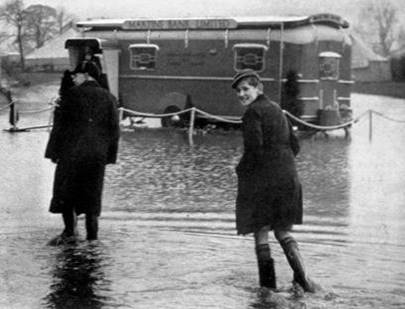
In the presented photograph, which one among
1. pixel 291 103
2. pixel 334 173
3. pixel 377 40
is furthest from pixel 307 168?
pixel 377 40

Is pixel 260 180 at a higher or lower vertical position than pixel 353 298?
higher

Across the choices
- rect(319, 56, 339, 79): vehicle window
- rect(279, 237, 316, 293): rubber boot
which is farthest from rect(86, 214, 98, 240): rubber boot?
rect(319, 56, 339, 79): vehicle window

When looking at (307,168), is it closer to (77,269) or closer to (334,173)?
(334,173)

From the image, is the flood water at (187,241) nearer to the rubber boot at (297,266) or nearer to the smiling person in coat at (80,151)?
the rubber boot at (297,266)

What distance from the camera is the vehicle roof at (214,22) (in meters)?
24.7

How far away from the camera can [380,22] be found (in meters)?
72.9

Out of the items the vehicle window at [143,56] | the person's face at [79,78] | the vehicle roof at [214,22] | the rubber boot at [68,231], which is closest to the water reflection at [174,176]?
the rubber boot at [68,231]

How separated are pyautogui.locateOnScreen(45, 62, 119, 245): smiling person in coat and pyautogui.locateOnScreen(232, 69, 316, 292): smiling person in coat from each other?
6.90 ft

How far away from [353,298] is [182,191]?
6363 mm

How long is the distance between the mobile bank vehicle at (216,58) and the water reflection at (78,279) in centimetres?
1720

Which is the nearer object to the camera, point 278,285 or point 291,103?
point 278,285

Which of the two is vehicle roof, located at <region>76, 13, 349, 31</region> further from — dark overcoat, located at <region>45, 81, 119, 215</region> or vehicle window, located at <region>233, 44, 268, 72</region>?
dark overcoat, located at <region>45, 81, 119, 215</region>

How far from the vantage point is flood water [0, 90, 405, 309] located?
6.36m

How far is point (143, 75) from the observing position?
2727 centimetres
